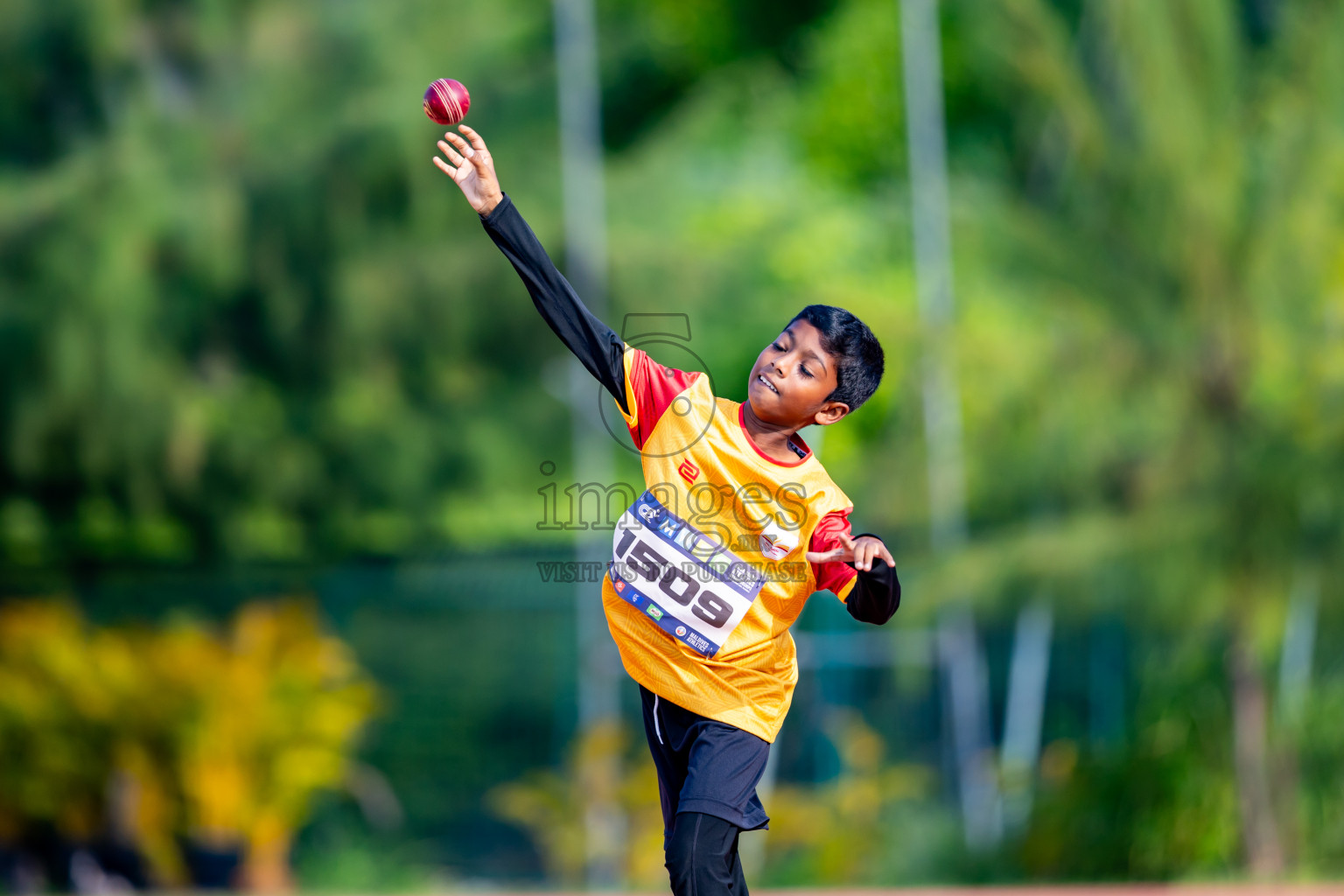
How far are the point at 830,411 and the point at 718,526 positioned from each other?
44 cm

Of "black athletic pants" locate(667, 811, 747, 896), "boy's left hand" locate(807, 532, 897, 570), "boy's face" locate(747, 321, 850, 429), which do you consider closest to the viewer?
"boy's left hand" locate(807, 532, 897, 570)

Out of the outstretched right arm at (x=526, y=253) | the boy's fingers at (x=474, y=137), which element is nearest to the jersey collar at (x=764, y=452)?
the outstretched right arm at (x=526, y=253)

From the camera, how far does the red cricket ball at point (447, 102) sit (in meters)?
4.00

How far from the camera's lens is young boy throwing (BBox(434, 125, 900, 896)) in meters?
3.86

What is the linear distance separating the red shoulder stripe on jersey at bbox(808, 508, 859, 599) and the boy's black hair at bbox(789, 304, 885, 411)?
0.30 metres

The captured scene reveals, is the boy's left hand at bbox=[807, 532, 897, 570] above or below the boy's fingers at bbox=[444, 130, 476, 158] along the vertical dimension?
below

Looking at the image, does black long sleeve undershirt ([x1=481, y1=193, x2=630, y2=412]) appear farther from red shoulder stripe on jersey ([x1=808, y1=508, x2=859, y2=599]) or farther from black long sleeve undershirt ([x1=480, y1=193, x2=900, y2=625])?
red shoulder stripe on jersey ([x1=808, y1=508, x2=859, y2=599])

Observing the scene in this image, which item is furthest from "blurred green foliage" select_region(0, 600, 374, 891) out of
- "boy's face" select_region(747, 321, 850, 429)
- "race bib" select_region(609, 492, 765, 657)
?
"boy's face" select_region(747, 321, 850, 429)

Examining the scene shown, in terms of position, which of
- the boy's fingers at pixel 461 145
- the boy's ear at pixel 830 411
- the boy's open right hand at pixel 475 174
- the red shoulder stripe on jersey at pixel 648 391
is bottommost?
the boy's ear at pixel 830 411

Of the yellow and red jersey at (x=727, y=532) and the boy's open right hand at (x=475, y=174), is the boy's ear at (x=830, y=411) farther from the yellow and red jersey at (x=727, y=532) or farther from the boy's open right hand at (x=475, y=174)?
the boy's open right hand at (x=475, y=174)

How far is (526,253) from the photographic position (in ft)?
12.8

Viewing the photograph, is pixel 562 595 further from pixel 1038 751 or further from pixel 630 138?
pixel 630 138

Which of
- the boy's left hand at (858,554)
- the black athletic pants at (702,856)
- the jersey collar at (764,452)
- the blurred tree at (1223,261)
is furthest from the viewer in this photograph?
the blurred tree at (1223,261)

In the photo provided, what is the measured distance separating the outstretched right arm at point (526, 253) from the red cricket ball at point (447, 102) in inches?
3.7
